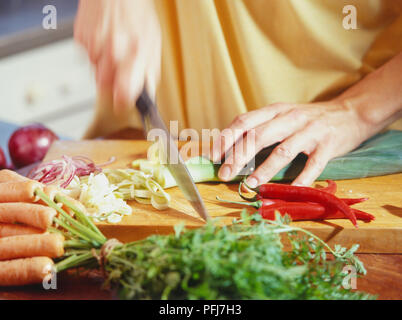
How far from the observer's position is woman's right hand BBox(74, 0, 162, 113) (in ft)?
5.24

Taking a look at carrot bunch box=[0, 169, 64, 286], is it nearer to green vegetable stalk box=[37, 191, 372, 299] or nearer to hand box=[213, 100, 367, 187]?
green vegetable stalk box=[37, 191, 372, 299]

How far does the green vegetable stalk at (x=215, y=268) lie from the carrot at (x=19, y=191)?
0.95ft

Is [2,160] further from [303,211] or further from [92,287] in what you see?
[303,211]

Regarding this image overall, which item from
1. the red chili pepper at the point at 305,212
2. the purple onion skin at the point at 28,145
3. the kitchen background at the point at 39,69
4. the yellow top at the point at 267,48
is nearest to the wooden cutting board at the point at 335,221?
the red chili pepper at the point at 305,212

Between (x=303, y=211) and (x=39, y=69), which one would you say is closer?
(x=303, y=211)

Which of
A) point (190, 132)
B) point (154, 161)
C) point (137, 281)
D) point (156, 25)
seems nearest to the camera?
point (137, 281)

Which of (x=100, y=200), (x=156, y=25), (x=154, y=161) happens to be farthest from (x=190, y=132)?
(x=100, y=200)

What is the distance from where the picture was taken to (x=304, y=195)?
1.61 m

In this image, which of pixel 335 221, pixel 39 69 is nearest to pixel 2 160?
pixel 335 221

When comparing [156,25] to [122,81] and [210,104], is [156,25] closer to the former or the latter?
[122,81]

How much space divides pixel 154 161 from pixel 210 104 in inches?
18.5

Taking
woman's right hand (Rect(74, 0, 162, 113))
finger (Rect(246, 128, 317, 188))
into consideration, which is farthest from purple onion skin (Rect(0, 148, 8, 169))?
finger (Rect(246, 128, 317, 188))

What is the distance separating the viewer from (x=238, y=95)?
2189mm

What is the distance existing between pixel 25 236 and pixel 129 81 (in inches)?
22.1
